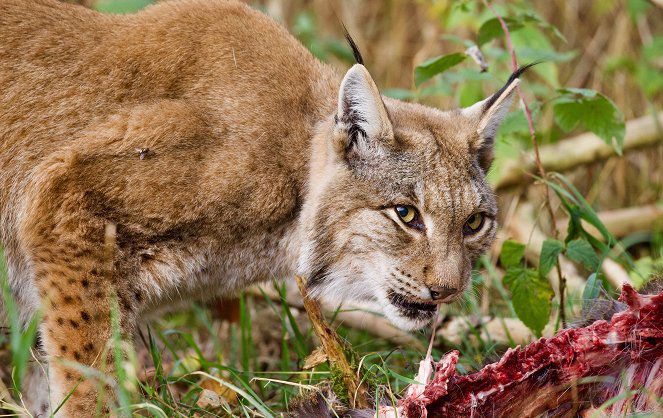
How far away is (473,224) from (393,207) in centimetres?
44

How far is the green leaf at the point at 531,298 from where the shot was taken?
462cm

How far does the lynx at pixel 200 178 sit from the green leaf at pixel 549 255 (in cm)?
28

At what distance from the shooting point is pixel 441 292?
420 centimetres

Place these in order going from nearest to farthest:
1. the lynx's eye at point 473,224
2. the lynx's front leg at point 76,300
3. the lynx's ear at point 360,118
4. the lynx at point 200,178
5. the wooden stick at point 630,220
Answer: the lynx's front leg at point 76,300 → the lynx at point 200,178 → the lynx's ear at point 360,118 → the lynx's eye at point 473,224 → the wooden stick at point 630,220

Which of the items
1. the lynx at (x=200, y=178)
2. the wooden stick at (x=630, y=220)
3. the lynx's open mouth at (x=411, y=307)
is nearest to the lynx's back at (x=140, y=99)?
the lynx at (x=200, y=178)

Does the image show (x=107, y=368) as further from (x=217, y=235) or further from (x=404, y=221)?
(x=404, y=221)

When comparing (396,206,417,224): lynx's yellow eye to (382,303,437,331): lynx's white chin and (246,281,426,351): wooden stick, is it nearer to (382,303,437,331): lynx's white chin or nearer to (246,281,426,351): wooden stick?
(382,303,437,331): lynx's white chin

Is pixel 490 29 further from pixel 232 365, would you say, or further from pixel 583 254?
pixel 232 365

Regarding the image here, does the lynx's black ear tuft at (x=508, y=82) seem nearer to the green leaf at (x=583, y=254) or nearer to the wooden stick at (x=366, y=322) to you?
the green leaf at (x=583, y=254)

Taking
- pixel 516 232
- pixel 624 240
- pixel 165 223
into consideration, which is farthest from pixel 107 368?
pixel 624 240

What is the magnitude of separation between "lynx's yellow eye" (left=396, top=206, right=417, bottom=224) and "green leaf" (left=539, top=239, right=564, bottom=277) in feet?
2.51

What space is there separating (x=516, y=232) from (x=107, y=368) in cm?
420

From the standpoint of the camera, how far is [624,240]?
24.1 feet

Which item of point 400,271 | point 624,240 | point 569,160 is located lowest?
point 624,240
